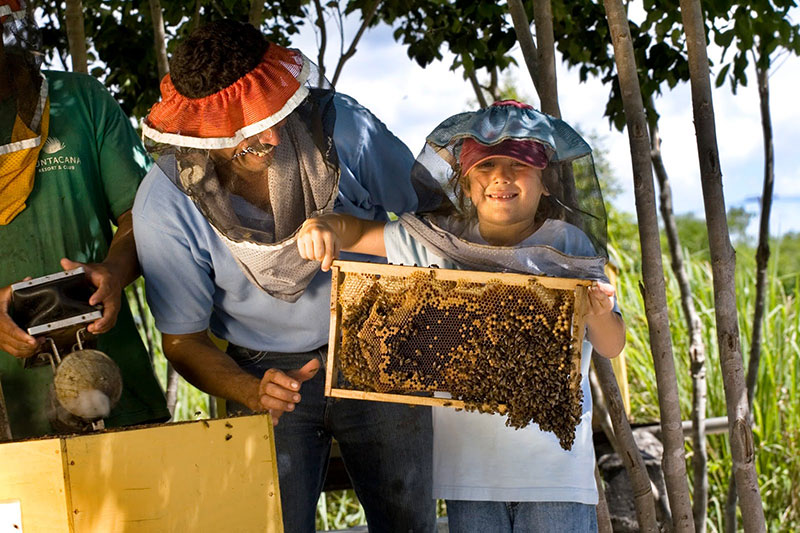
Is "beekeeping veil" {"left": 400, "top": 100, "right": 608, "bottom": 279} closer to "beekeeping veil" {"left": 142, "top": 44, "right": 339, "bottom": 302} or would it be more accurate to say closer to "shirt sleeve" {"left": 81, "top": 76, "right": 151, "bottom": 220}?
"beekeeping veil" {"left": 142, "top": 44, "right": 339, "bottom": 302}

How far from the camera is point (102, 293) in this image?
2162 millimetres

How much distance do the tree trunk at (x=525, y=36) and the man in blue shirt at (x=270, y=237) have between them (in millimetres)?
855

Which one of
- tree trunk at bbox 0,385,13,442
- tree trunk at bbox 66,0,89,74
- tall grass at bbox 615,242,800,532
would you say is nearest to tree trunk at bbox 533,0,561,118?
tree trunk at bbox 66,0,89,74

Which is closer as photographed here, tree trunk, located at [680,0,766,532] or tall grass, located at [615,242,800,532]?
tree trunk, located at [680,0,766,532]

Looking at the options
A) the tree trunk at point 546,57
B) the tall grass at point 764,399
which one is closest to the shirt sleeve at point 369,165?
the tree trunk at point 546,57

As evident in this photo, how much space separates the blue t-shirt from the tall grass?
125 inches

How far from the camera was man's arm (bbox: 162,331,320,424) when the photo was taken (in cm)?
206

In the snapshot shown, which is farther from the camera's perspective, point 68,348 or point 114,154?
point 114,154

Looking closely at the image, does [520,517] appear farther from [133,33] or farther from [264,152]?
[133,33]

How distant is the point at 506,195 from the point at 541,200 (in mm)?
100

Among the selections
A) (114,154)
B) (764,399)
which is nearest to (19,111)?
(114,154)

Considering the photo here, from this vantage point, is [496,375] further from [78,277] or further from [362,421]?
[78,277]

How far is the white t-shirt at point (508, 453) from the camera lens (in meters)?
2.17

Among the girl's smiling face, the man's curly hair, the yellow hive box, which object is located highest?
the man's curly hair
